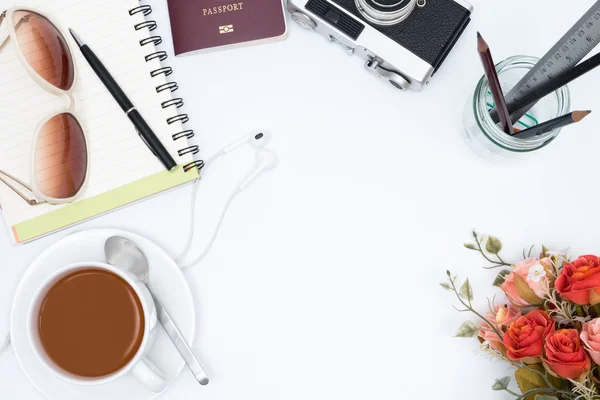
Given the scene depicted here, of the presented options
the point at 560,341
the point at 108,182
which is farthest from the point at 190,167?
the point at 560,341

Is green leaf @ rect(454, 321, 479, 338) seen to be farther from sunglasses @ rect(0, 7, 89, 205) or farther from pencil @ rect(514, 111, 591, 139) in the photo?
sunglasses @ rect(0, 7, 89, 205)

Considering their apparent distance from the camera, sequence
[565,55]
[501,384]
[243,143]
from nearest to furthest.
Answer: [565,55] < [501,384] < [243,143]

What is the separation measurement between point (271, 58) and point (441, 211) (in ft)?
1.01

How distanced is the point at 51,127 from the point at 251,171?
265mm

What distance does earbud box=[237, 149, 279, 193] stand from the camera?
0.76 meters

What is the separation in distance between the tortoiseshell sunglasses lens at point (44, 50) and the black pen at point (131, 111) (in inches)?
1.3

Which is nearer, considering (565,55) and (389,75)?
(565,55)

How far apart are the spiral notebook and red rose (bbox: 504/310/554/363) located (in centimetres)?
43

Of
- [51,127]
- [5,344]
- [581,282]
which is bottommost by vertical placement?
[5,344]

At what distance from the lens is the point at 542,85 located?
609mm

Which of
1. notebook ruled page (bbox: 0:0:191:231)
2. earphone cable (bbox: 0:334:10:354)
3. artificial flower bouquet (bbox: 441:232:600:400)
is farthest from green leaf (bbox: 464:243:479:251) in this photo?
earphone cable (bbox: 0:334:10:354)

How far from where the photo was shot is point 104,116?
2.52 ft

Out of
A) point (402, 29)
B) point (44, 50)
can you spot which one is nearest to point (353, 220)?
point (402, 29)

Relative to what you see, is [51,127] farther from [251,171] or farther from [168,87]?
[251,171]
